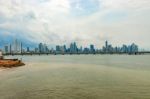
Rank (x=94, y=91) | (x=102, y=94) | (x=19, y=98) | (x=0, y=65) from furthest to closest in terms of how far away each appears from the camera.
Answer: (x=0, y=65)
(x=94, y=91)
(x=102, y=94)
(x=19, y=98)

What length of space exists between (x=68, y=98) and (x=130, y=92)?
28.5ft

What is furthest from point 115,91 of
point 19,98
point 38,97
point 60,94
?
point 19,98

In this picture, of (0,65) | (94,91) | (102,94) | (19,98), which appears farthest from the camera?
(0,65)

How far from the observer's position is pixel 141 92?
32750 mm

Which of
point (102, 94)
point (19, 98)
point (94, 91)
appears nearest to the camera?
point (19, 98)

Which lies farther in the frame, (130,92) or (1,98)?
(130,92)

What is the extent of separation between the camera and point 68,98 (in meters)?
28.6

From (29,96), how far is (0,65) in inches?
2146

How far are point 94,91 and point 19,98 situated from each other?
9.79 metres

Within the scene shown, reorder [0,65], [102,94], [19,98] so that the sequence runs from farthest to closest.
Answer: [0,65] → [102,94] → [19,98]

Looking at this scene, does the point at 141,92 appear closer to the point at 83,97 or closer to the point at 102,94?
the point at 102,94

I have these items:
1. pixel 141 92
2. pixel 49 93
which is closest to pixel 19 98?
pixel 49 93

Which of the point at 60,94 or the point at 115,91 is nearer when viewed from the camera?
the point at 60,94

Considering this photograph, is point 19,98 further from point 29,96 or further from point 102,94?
point 102,94
